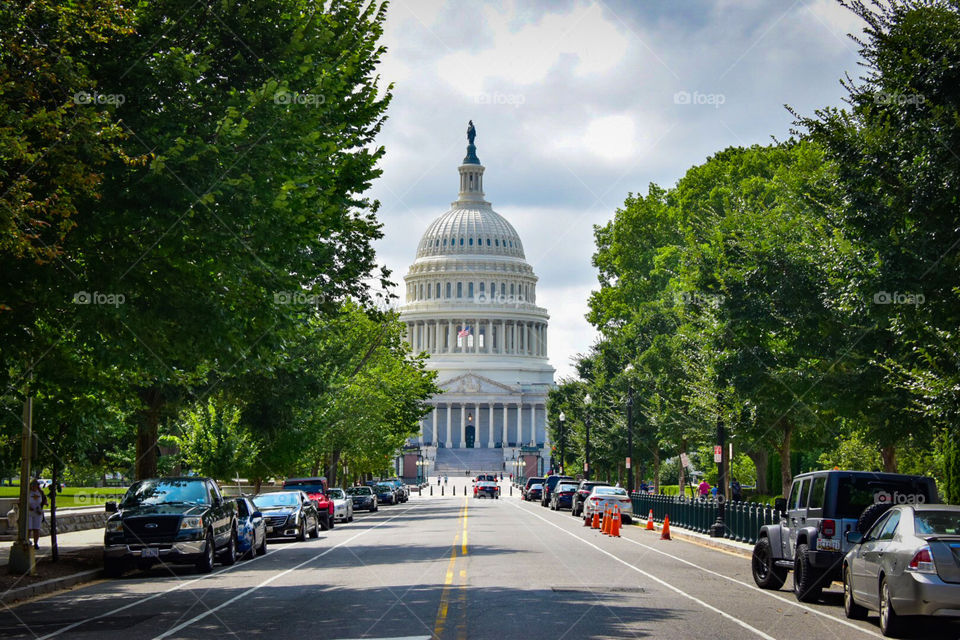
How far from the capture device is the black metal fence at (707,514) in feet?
104

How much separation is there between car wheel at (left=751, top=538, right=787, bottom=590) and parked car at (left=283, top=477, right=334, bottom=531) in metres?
22.6

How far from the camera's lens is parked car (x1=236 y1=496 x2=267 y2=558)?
27328 millimetres

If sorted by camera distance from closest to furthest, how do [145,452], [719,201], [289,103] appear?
[289,103]
[145,452]
[719,201]

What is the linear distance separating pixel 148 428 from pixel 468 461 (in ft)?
481

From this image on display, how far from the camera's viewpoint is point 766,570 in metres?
20.2

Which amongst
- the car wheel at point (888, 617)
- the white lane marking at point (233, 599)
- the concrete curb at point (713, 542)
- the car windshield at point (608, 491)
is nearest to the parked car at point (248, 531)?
the white lane marking at point (233, 599)

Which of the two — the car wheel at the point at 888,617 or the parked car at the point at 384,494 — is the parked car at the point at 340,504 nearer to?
the parked car at the point at 384,494

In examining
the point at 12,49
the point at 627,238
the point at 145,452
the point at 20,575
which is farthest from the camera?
the point at 627,238

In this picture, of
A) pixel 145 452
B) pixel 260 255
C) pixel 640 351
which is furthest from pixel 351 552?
pixel 640 351

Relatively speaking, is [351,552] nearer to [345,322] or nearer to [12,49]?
[12,49]

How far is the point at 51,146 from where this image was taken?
614 inches

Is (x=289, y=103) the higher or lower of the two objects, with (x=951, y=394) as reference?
higher

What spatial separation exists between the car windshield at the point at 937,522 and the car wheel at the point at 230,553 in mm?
15227

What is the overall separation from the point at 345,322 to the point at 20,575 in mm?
36444
